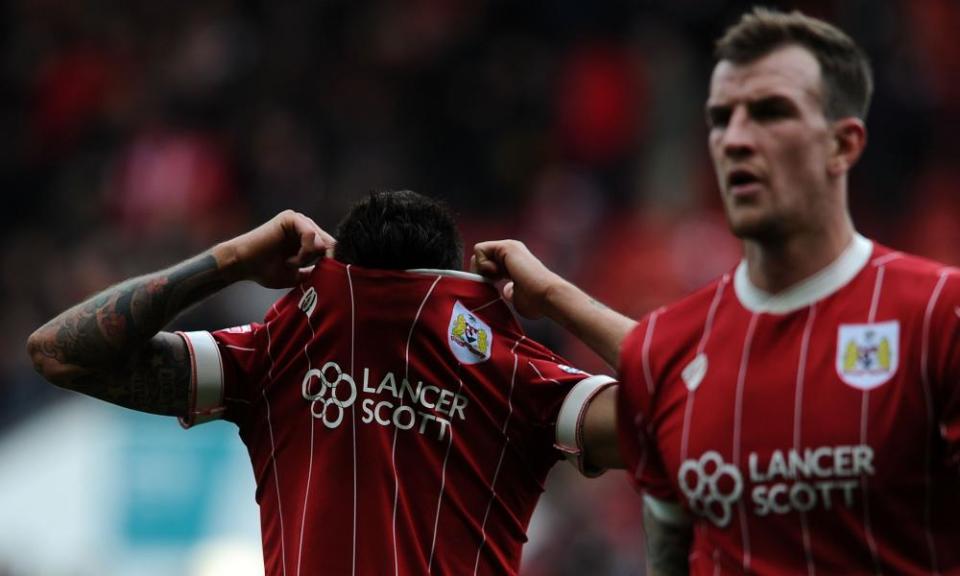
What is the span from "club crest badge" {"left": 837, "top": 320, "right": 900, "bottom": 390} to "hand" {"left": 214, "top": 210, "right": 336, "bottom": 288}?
1596 millimetres

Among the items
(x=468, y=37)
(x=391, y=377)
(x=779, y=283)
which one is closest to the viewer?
(x=779, y=283)

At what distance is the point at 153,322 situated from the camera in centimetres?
454

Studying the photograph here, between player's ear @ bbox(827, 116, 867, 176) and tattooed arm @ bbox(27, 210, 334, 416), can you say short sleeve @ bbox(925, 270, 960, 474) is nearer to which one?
player's ear @ bbox(827, 116, 867, 176)

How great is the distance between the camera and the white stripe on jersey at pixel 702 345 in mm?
3598

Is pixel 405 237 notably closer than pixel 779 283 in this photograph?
No

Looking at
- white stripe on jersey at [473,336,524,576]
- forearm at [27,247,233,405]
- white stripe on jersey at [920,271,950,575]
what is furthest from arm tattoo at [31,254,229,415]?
white stripe on jersey at [920,271,950,575]

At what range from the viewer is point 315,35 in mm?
14023

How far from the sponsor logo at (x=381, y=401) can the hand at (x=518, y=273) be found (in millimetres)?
397

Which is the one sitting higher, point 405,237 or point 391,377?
point 405,237

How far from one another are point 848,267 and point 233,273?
177cm

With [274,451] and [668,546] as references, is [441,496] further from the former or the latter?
[668,546]

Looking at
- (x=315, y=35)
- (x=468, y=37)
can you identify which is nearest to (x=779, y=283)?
(x=468, y=37)

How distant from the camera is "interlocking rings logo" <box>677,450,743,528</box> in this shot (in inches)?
138

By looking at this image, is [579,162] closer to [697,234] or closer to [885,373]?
[697,234]
